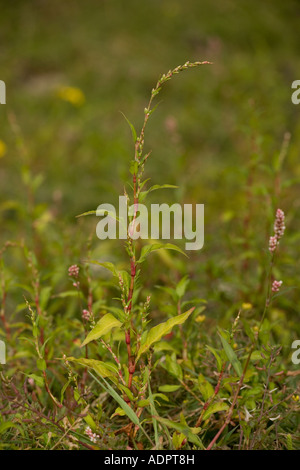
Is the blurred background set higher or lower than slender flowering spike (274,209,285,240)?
higher

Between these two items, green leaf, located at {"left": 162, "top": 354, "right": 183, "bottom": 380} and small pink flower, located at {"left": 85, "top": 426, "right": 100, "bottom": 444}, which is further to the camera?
green leaf, located at {"left": 162, "top": 354, "right": 183, "bottom": 380}

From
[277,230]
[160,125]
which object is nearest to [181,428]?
[277,230]

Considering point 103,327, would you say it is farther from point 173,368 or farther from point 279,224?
point 279,224

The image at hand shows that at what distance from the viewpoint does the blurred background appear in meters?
2.67

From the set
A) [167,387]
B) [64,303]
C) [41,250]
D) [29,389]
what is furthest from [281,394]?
[41,250]

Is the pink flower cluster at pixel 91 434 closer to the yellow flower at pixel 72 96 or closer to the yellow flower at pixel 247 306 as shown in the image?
the yellow flower at pixel 247 306

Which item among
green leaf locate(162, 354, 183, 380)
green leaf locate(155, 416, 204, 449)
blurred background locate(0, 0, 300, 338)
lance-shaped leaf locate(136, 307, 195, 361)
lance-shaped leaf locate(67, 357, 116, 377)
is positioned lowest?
green leaf locate(155, 416, 204, 449)

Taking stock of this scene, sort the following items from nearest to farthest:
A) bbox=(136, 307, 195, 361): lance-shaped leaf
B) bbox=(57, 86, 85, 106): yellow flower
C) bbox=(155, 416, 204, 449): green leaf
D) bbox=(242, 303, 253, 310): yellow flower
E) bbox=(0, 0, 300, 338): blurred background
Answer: bbox=(155, 416, 204, 449): green leaf < bbox=(136, 307, 195, 361): lance-shaped leaf < bbox=(242, 303, 253, 310): yellow flower < bbox=(0, 0, 300, 338): blurred background < bbox=(57, 86, 85, 106): yellow flower

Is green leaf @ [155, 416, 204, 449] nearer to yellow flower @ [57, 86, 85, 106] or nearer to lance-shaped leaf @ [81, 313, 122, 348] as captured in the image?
lance-shaped leaf @ [81, 313, 122, 348]

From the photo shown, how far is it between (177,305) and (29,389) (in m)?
0.72

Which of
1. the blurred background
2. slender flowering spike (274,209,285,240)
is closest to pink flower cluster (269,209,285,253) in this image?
slender flowering spike (274,209,285,240)

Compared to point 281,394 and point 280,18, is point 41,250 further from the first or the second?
point 280,18

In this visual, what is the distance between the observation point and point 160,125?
511 cm
